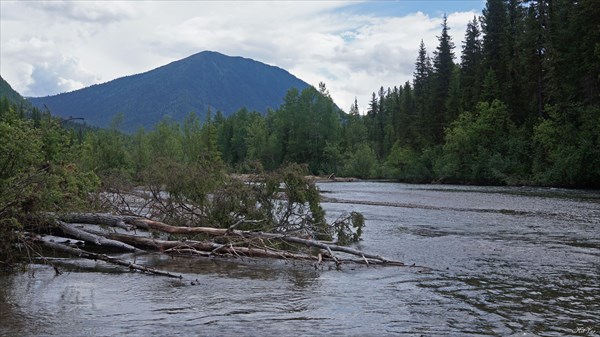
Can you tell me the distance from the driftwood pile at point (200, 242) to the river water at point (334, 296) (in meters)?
0.42

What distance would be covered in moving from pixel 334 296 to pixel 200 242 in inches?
217

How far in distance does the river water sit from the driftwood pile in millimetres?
424

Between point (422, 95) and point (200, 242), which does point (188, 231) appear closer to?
point (200, 242)

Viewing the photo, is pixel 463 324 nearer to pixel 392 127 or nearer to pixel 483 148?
pixel 483 148

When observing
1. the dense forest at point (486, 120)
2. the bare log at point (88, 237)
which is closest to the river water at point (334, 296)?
the bare log at point (88, 237)

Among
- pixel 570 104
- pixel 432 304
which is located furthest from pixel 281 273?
pixel 570 104

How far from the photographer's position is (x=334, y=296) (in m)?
10.5

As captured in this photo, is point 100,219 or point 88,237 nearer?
point 88,237

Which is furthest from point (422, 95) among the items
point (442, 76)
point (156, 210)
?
point (156, 210)

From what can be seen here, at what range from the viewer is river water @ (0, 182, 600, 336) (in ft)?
27.0

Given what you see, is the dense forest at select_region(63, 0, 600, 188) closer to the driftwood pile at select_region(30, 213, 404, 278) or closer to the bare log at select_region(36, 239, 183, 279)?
the driftwood pile at select_region(30, 213, 404, 278)

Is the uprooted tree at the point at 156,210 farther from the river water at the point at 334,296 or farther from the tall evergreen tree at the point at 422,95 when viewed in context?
the tall evergreen tree at the point at 422,95

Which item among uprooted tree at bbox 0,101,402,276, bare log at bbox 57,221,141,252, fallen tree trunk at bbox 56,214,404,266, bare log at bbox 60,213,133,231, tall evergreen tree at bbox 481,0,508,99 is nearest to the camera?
uprooted tree at bbox 0,101,402,276

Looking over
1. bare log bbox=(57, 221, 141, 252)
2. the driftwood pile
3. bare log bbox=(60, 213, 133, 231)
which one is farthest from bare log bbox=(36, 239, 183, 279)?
bare log bbox=(60, 213, 133, 231)
